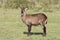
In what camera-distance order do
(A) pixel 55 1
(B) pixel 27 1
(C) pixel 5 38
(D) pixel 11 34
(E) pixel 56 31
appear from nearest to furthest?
(C) pixel 5 38
(D) pixel 11 34
(E) pixel 56 31
(B) pixel 27 1
(A) pixel 55 1

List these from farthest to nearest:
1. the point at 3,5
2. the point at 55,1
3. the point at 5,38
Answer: the point at 55,1 < the point at 3,5 < the point at 5,38

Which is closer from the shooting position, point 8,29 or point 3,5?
point 8,29

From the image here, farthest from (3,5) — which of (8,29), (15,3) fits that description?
(8,29)

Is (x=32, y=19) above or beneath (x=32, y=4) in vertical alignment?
above

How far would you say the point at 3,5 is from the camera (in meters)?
31.6

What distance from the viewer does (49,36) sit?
563 inches

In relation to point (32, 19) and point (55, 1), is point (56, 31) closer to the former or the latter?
point (32, 19)

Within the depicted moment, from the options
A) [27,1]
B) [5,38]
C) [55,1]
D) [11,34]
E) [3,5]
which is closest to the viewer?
[5,38]

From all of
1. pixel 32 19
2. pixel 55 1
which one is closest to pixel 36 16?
pixel 32 19

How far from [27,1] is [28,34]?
20070 mm

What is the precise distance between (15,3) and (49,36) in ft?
61.6

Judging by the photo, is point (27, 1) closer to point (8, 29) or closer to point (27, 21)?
point (8, 29)

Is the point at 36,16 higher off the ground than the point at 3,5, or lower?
higher

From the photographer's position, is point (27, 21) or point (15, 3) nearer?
point (27, 21)
